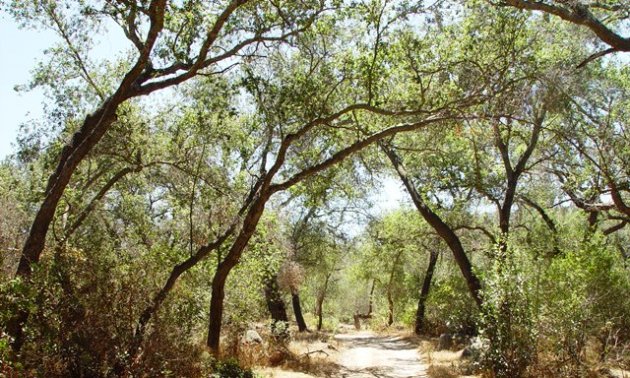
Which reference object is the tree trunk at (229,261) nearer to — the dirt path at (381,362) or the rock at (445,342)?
the dirt path at (381,362)

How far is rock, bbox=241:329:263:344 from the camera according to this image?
1240 centimetres

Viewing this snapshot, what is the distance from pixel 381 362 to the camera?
49.1ft

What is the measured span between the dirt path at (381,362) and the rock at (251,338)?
Result: 2434mm

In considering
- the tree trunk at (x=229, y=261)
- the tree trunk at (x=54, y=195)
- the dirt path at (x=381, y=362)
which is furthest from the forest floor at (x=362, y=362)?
the tree trunk at (x=54, y=195)

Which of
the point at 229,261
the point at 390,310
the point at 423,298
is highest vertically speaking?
the point at 229,261

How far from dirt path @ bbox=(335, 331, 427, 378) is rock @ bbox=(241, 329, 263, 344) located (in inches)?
95.8

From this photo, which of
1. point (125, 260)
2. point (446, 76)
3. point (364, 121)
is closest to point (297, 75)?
point (364, 121)

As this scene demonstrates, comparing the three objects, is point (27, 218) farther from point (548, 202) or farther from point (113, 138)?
point (548, 202)

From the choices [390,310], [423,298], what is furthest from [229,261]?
[390,310]

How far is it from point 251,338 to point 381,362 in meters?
4.60

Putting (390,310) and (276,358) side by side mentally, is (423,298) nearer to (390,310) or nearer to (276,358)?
(390,310)

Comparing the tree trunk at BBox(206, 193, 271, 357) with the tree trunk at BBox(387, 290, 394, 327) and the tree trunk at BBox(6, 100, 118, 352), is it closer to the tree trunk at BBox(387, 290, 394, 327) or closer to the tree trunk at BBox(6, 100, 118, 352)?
the tree trunk at BBox(6, 100, 118, 352)

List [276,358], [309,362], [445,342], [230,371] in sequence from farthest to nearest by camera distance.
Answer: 1. [445,342]
2. [309,362]
3. [276,358]
4. [230,371]

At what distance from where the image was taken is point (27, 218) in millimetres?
16516
